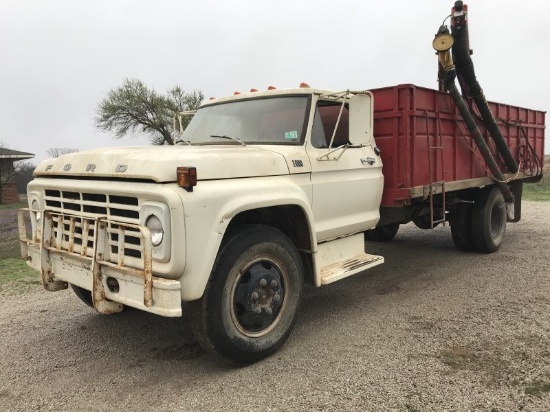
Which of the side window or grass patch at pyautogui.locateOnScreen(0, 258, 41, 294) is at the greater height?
the side window

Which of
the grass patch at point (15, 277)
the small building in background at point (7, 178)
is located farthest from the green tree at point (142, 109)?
the grass patch at point (15, 277)

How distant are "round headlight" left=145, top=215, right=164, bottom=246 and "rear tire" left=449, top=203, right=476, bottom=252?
5.27 meters

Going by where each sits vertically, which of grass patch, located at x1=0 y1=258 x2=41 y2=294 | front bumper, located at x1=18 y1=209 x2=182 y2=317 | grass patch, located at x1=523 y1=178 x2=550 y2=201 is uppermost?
front bumper, located at x1=18 y1=209 x2=182 y2=317

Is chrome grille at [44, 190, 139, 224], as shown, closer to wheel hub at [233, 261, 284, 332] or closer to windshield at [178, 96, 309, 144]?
wheel hub at [233, 261, 284, 332]

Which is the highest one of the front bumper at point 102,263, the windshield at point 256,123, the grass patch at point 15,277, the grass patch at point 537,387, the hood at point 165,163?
the windshield at point 256,123

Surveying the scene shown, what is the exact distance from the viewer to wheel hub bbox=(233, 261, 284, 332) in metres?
3.45

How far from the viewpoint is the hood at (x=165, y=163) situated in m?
3.05

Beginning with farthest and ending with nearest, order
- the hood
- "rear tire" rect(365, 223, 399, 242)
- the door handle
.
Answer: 1. "rear tire" rect(365, 223, 399, 242)
2. the door handle
3. the hood

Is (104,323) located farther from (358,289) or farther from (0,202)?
(0,202)

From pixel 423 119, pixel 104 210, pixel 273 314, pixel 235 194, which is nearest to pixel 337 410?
pixel 273 314

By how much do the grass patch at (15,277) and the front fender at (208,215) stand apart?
3708mm

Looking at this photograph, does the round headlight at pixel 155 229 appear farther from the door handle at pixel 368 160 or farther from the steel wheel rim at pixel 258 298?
the door handle at pixel 368 160

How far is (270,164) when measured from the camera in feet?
12.2

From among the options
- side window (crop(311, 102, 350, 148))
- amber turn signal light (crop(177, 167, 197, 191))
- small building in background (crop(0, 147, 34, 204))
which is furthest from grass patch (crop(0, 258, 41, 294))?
small building in background (crop(0, 147, 34, 204))
